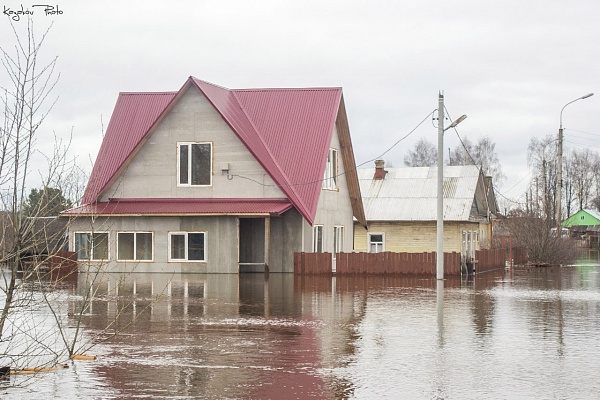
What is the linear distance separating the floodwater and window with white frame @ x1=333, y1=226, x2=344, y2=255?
16028 millimetres

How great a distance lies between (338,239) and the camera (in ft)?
138

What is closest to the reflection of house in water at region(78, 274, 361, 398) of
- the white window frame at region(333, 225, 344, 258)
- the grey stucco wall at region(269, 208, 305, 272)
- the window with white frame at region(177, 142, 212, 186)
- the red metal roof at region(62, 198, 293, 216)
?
the red metal roof at region(62, 198, 293, 216)

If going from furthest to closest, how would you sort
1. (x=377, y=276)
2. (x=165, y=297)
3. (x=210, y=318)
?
(x=377, y=276), (x=165, y=297), (x=210, y=318)

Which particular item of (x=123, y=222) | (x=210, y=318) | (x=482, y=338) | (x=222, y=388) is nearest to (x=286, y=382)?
(x=222, y=388)

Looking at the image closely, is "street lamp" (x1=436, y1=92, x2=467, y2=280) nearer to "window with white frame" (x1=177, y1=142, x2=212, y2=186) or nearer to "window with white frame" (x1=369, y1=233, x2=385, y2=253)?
"window with white frame" (x1=177, y1=142, x2=212, y2=186)

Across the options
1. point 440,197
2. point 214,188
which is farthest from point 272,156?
point 440,197

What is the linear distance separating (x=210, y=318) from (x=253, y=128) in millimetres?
21523

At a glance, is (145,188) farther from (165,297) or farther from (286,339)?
(286,339)

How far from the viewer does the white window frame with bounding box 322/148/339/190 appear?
3959 cm

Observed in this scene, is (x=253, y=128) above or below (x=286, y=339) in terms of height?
above

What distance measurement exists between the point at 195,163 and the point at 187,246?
139 inches

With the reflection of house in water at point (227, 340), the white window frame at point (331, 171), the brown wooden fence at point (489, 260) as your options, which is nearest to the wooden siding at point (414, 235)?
the brown wooden fence at point (489, 260)

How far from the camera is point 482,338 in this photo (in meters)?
15.4

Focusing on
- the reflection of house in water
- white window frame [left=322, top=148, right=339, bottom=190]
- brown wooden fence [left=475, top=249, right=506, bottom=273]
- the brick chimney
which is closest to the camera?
the reflection of house in water
